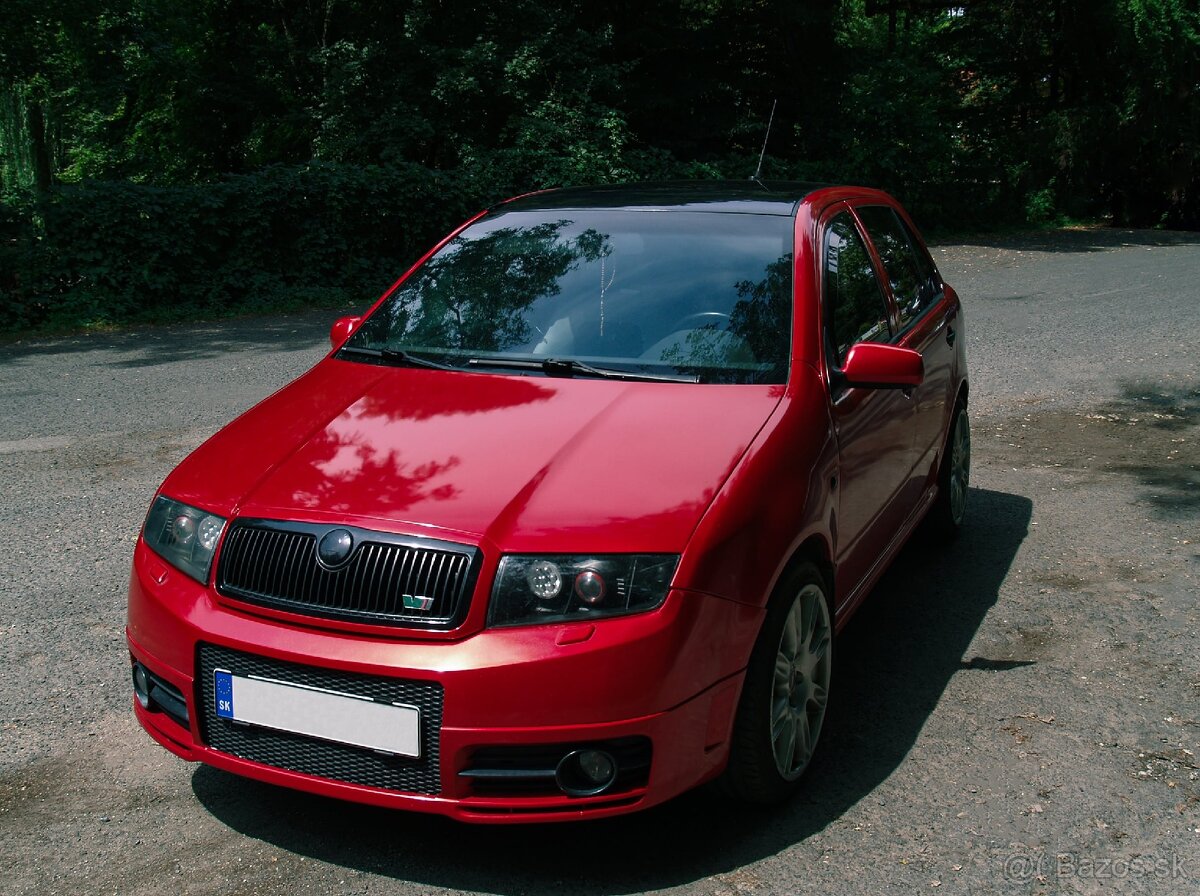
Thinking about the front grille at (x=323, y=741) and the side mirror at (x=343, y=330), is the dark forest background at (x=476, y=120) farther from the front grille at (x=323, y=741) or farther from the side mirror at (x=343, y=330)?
the front grille at (x=323, y=741)

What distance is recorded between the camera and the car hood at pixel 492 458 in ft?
9.78

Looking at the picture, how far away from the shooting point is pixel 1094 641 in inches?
180

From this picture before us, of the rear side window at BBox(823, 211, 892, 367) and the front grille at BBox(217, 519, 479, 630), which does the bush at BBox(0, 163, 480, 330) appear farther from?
the front grille at BBox(217, 519, 479, 630)

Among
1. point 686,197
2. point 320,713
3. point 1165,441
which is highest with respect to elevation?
point 686,197

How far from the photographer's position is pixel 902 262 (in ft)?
17.6

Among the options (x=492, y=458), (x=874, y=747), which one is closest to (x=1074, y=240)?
(x=874, y=747)

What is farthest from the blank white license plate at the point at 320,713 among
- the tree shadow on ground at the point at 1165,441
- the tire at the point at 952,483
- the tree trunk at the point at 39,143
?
the tree trunk at the point at 39,143

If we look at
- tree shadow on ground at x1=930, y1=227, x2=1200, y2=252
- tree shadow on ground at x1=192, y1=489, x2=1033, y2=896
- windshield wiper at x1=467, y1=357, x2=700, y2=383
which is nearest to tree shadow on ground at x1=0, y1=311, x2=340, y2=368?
windshield wiper at x1=467, y1=357, x2=700, y2=383

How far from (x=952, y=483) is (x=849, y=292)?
1.66 m

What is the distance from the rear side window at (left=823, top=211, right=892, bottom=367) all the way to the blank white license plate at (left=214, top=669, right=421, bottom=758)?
75.4 inches

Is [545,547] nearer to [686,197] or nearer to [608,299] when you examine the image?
Result: [608,299]

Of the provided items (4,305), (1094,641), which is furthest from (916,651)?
(4,305)

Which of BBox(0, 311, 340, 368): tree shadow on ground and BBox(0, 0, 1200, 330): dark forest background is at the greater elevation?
BBox(0, 0, 1200, 330): dark forest background

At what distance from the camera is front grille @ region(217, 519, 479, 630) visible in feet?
9.43
